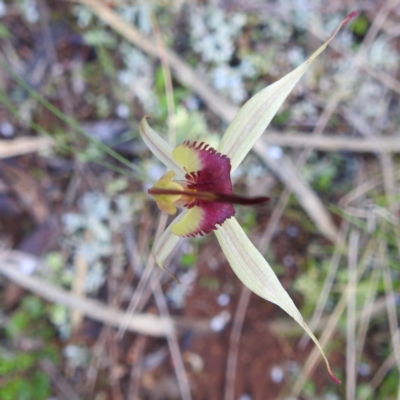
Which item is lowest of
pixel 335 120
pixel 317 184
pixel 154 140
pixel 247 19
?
pixel 154 140

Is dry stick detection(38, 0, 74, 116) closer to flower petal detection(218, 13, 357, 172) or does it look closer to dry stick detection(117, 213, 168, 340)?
dry stick detection(117, 213, 168, 340)

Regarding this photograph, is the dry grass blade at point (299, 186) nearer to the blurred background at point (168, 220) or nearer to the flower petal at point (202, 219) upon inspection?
the blurred background at point (168, 220)

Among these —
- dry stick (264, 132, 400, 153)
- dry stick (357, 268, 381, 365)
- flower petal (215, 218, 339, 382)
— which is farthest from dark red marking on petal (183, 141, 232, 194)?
dry stick (357, 268, 381, 365)

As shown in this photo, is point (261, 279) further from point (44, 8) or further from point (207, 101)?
point (44, 8)

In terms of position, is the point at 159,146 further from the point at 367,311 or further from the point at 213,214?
the point at 367,311

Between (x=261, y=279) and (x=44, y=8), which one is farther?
(x=44, y=8)

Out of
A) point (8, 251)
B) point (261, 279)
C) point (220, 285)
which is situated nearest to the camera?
point (261, 279)

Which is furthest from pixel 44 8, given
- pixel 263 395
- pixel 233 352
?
pixel 263 395

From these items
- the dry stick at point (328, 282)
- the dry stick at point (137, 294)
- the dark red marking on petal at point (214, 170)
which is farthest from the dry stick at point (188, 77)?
the dark red marking on petal at point (214, 170)
